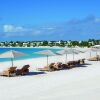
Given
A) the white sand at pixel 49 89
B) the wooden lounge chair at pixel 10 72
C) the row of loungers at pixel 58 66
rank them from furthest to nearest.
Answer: the row of loungers at pixel 58 66 < the wooden lounge chair at pixel 10 72 < the white sand at pixel 49 89

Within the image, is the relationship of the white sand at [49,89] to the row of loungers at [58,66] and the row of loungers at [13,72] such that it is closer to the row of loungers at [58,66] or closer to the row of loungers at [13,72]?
the row of loungers at [13,72]

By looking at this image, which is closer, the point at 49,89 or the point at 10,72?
the point at 49,89

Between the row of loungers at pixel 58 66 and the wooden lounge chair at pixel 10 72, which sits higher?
the row of loungers at pixel 58 66

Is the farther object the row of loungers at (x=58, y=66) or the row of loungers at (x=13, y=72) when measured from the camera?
the row of loungers at (x=58, y=66)

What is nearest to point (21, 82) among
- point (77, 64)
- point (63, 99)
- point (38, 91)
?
point (38, 91)

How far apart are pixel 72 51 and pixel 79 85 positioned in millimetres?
12074

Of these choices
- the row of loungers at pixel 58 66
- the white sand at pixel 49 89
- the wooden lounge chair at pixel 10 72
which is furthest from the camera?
the row of loungers at pixel 58 66

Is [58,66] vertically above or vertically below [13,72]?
above

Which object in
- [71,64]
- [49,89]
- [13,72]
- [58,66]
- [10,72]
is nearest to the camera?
[49,89]

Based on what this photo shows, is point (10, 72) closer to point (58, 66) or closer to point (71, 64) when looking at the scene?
point (58, 66)

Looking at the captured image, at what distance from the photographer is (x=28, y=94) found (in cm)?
1177

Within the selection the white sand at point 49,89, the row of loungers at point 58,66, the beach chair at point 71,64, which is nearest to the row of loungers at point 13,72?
the white sand at point 49,89

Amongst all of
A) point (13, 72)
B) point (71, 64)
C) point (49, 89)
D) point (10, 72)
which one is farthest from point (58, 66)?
point (49, 89)

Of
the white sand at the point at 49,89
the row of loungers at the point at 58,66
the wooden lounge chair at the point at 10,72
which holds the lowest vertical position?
the white sand at the point at 49,89
